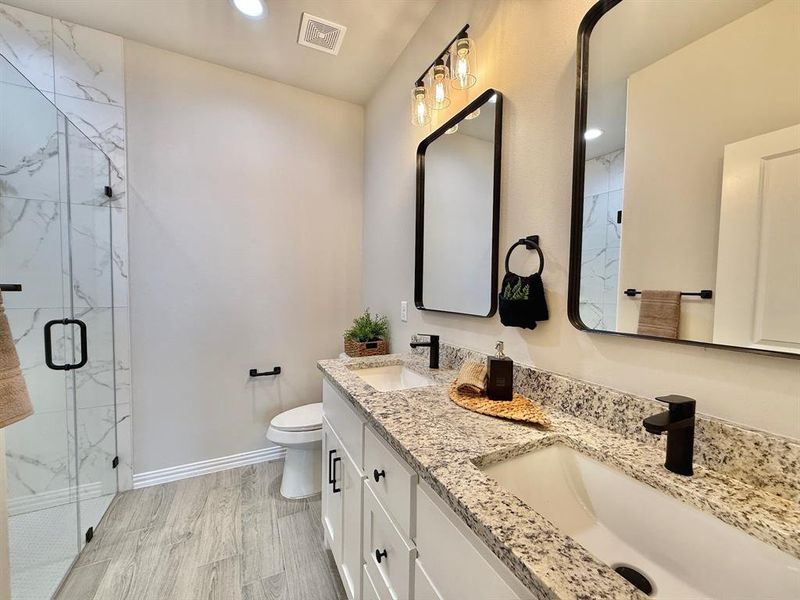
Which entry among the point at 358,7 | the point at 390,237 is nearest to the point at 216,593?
the point at 390,237

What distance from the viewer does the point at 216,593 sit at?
51.3 inches

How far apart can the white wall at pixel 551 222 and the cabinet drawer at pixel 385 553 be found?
0.66 m

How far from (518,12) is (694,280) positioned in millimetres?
1103

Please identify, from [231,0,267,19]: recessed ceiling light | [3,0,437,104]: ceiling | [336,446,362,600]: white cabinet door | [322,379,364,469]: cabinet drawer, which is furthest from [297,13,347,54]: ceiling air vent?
[336,446,362,600]: white cabinet door

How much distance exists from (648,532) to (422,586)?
475 mm

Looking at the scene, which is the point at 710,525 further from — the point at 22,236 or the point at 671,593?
the point at 22,236

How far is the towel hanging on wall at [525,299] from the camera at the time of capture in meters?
1.02

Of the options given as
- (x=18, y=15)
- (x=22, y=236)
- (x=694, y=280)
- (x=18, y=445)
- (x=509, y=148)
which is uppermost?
(x=18, y=15)

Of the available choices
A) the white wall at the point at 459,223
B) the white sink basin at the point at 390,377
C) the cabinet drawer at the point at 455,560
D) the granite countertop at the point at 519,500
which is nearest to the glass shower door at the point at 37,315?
the white sink basin at the point at 390,377

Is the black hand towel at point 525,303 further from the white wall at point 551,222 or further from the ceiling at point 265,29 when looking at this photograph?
the ceiling at point 265,29

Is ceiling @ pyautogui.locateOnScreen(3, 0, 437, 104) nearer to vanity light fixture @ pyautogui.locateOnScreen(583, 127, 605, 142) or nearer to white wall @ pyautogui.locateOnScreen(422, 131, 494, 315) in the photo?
white wall @ pyautogui.locateOnScreen(422, 131, 494, 315)

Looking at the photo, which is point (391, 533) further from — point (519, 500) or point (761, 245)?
point (761, 245)

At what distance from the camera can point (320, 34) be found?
68.7 inches

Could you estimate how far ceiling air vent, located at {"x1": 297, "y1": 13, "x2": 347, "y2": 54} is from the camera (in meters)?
1.66
